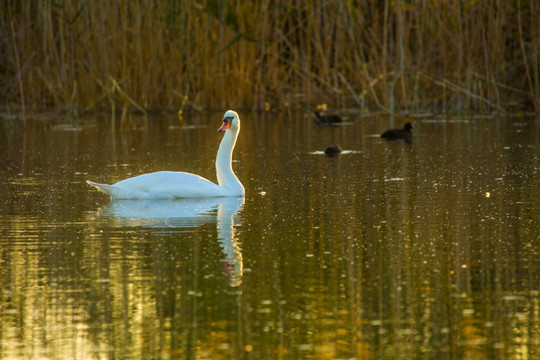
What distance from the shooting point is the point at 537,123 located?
46.9 feet

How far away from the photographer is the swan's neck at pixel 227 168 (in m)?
8.04

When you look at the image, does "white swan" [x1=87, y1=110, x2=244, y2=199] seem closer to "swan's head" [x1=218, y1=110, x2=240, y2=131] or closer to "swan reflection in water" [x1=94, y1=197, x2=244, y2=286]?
"swan reflection in water" [x1=94, y1=197, x2=244, y2=286]

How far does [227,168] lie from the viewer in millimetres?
8289

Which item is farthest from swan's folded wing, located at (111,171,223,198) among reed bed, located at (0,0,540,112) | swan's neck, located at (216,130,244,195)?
reed bed, located at (0,0,540,112)

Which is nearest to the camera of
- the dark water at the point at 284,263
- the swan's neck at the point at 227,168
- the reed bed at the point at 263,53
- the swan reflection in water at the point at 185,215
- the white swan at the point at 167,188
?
the dark water at the point at 284,263

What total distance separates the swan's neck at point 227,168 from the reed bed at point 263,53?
706cm

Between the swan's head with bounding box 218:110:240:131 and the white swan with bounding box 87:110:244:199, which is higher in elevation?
the swan's head with bounding box 218:110:240:131

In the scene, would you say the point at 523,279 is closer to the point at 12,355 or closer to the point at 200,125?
the point at 12,355

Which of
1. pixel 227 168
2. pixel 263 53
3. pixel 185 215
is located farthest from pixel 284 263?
pixel 263 53

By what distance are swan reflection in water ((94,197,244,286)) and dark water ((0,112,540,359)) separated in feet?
0.06

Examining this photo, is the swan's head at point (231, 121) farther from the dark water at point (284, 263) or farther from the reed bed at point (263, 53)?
the reed bed at point (263, 53)

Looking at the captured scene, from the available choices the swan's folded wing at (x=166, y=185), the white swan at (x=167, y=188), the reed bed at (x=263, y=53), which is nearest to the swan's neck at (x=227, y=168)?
the white swan at (x=167, y=188)

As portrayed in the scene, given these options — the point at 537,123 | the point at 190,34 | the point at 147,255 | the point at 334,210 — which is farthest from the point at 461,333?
the point at 190,34

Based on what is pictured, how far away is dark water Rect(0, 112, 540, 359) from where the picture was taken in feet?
12.8
